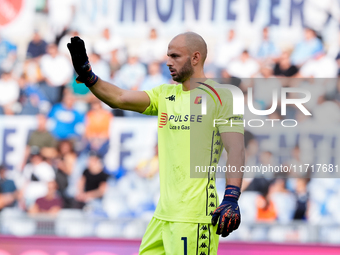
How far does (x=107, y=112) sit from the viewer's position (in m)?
6.59

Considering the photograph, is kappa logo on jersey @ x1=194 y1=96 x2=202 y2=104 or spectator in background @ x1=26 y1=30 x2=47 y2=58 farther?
spectator in background @ x1=26 y1=30 x2=47 y2=58

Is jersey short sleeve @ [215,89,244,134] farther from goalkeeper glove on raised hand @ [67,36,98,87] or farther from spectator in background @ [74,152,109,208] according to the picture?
spectator in background @ [74,152,109,208]

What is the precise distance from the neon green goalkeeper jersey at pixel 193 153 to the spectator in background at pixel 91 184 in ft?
12.2

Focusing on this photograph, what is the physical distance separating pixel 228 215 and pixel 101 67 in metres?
4.69

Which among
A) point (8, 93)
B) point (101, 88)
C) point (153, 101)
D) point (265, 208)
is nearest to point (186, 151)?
point (153, 101)

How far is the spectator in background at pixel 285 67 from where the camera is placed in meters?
Result: 6.54

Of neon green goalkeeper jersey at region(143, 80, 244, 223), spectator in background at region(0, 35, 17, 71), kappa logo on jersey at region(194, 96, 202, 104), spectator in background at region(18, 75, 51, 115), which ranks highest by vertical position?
spectator in background at region(0, 35, 17, 71)

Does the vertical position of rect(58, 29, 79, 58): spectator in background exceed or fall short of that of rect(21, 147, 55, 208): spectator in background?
it exceeds it

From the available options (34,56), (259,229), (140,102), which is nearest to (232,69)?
(259,229)

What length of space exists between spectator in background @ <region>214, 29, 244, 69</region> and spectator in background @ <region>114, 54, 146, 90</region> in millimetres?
1121

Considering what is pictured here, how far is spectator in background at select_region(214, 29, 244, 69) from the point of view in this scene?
6.61 m

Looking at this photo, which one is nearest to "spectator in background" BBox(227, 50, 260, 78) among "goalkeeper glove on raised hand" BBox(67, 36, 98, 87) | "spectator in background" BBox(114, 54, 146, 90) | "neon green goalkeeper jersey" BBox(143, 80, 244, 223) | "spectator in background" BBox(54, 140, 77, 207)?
"spectator in background" BBox(114, 54, 146, 90)

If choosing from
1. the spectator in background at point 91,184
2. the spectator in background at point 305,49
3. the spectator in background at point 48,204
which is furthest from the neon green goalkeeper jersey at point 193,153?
the spectator in background at point 305,49

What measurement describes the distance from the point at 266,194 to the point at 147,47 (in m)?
2.76
